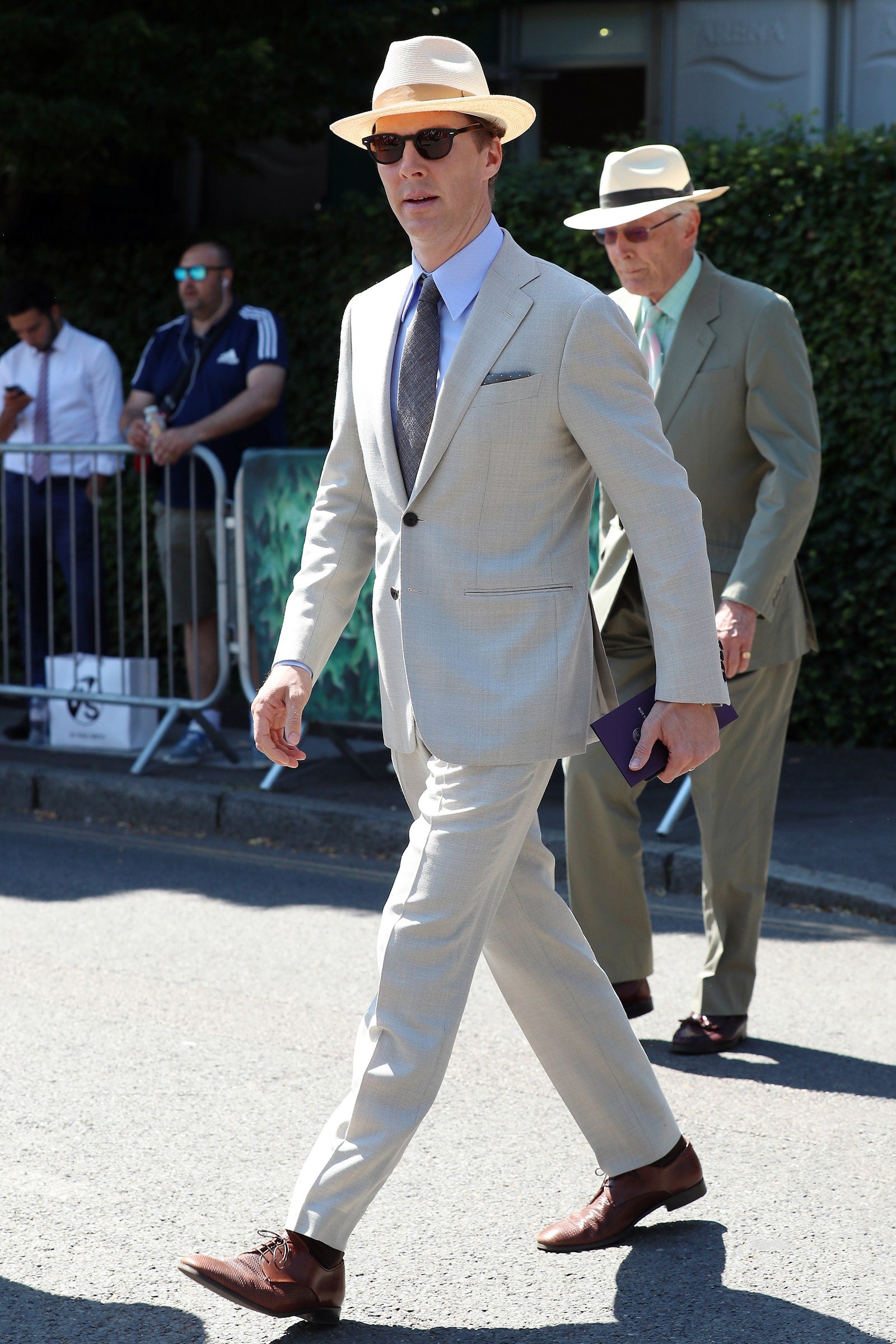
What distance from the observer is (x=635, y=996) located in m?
4.51

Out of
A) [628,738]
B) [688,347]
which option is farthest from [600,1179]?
[688,347]

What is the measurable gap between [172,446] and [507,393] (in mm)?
4925

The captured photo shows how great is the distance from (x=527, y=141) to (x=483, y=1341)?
9678mm

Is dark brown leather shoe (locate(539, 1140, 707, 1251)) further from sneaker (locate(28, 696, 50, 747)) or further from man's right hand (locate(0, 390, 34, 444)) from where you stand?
man's right hand (locate(0, 390, 34, 444))

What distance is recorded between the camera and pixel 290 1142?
376cm

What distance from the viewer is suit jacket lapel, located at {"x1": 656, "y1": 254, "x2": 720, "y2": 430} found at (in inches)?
172

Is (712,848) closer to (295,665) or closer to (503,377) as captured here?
(295,665)

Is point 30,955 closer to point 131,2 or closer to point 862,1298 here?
point 862,1298

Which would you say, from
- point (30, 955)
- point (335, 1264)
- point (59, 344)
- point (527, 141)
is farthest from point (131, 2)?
point (335, 1264)

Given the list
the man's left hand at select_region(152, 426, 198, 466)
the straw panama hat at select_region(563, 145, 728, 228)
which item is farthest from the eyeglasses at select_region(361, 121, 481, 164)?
the man's left hand at select_region(152, 426, 198, 466)

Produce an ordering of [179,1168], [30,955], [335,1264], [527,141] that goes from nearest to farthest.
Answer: [335,1264]
[179,1168]
[30,955]
[527,141]

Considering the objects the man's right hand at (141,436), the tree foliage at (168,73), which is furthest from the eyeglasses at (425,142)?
the tree foliage at (168,73)

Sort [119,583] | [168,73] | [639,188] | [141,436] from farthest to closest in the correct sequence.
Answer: [168,73] → [119,583] → [141,436] → [639,188]

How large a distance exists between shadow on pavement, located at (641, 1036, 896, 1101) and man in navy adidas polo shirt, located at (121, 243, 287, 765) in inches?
159
